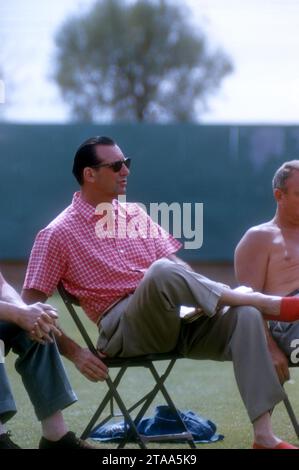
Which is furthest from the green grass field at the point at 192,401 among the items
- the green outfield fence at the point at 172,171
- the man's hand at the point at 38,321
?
the green outfield fence at the point at 172,171

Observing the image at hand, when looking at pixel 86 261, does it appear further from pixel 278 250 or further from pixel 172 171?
pixel 172 171

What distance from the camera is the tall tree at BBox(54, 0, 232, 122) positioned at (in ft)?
95.9

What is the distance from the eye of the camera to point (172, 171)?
1487cm

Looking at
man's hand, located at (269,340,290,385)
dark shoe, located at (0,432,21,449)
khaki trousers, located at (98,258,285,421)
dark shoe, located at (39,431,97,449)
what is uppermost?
khaki trousers, located at (98,258,285,421)

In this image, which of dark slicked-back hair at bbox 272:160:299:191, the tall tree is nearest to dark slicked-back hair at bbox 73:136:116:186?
dark slicked-back hair at bbox 272:160:299:191

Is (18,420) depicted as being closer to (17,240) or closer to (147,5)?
(17,240)

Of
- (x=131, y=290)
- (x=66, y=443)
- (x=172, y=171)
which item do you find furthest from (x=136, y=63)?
(x=66, y=443)

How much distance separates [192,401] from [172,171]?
9219 mm

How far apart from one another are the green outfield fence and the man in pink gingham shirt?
1009cm

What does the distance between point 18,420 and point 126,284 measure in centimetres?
111

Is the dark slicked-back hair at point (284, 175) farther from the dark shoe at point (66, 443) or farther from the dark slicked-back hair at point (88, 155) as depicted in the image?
the dark shoe at point (66, 443)

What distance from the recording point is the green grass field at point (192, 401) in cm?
469

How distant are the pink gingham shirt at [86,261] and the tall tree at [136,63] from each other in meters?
24.5

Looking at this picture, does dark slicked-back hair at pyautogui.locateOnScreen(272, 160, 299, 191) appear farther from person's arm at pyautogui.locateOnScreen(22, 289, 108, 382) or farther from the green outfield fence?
the green outfield fence
